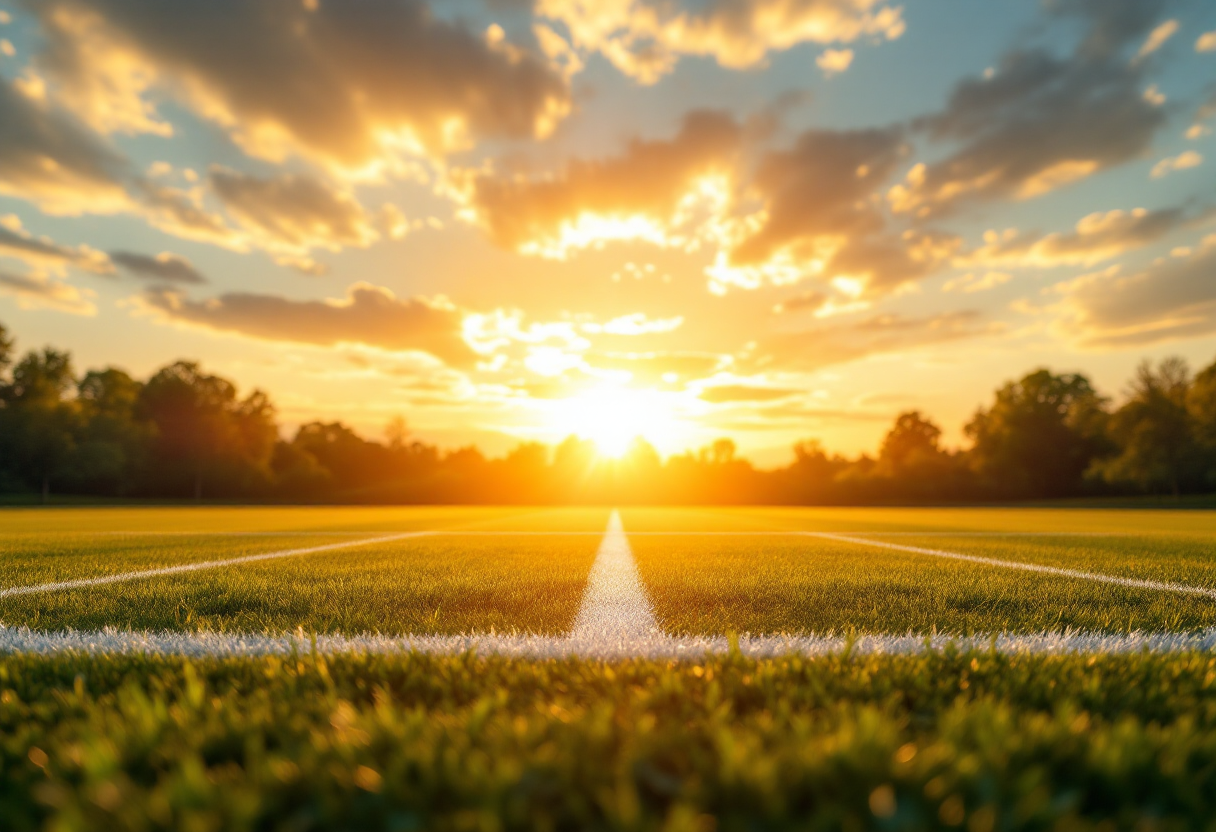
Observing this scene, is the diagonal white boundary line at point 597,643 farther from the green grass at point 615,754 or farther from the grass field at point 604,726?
the green grass at point 615,754

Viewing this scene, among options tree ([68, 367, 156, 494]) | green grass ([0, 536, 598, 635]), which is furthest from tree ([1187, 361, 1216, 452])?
tree ([68, 367, 156, 494])

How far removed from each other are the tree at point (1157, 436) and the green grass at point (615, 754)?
2051 inches

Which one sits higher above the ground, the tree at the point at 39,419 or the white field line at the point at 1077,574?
the tree at the point at 39,419

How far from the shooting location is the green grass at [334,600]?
276 cm

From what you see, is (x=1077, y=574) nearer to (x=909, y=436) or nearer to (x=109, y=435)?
(x=109, y=435)

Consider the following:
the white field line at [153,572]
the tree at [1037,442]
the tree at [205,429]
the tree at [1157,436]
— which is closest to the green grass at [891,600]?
the white field line at [153,572]

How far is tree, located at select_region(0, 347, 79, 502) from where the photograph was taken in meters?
42.2

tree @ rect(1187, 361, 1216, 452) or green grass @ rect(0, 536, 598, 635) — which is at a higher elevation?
tree @ rect(1187, 361, 1216, 452)

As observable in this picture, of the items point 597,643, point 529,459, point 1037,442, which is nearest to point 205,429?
point 529,459

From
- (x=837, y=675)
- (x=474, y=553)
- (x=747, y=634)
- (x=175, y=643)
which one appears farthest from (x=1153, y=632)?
(x=474, y=553)

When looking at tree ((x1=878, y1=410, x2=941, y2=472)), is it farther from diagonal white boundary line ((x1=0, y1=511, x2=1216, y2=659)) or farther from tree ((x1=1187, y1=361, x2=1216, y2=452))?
diagonal white boundary line ((x1=0, y1=511, x2=1216, y2=659))

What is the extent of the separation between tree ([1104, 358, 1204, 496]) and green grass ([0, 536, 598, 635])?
50518 mm

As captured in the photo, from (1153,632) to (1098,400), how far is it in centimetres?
6240

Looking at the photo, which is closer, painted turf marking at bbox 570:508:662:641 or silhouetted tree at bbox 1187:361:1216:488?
painted turf marking at bbox 570:508:662:641
